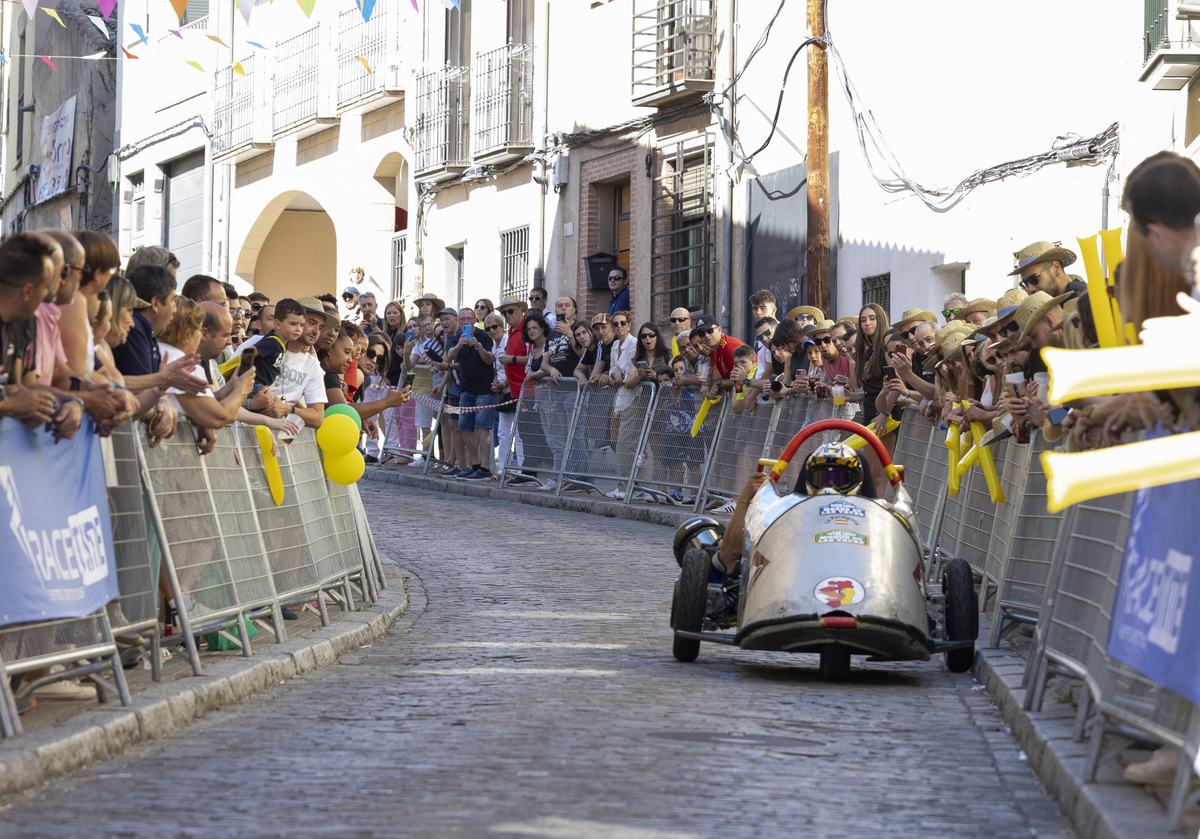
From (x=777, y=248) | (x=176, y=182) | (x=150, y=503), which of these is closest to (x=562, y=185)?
(x=777, y=248)

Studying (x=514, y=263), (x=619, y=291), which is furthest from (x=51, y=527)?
(x=514, y=263)

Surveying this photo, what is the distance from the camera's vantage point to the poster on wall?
153 ft

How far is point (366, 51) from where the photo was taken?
33.2 m

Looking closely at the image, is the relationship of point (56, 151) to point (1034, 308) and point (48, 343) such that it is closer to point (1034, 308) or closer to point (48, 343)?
point (1034, 308)

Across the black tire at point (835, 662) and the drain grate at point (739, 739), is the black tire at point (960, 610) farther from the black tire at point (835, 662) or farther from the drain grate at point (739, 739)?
the drain grate at point (739, 739)

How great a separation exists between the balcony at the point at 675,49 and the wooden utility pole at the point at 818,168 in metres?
4.73

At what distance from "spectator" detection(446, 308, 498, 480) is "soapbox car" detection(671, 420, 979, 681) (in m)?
12.9

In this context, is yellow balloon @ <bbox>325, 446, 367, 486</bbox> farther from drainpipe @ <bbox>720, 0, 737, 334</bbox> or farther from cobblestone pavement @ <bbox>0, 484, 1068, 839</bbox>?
drainpipe @ <bbox>720, 0, 737, 334</bbox>

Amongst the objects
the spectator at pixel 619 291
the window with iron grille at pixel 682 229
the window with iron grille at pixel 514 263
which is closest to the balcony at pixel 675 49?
the window with iron grille at pixel 682 229

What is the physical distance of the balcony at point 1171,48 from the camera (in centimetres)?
1516

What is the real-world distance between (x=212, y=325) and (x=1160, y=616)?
5.73 meters

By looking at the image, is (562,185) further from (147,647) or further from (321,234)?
(147,647)

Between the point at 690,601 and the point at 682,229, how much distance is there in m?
16.3

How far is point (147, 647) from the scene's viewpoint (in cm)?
838
